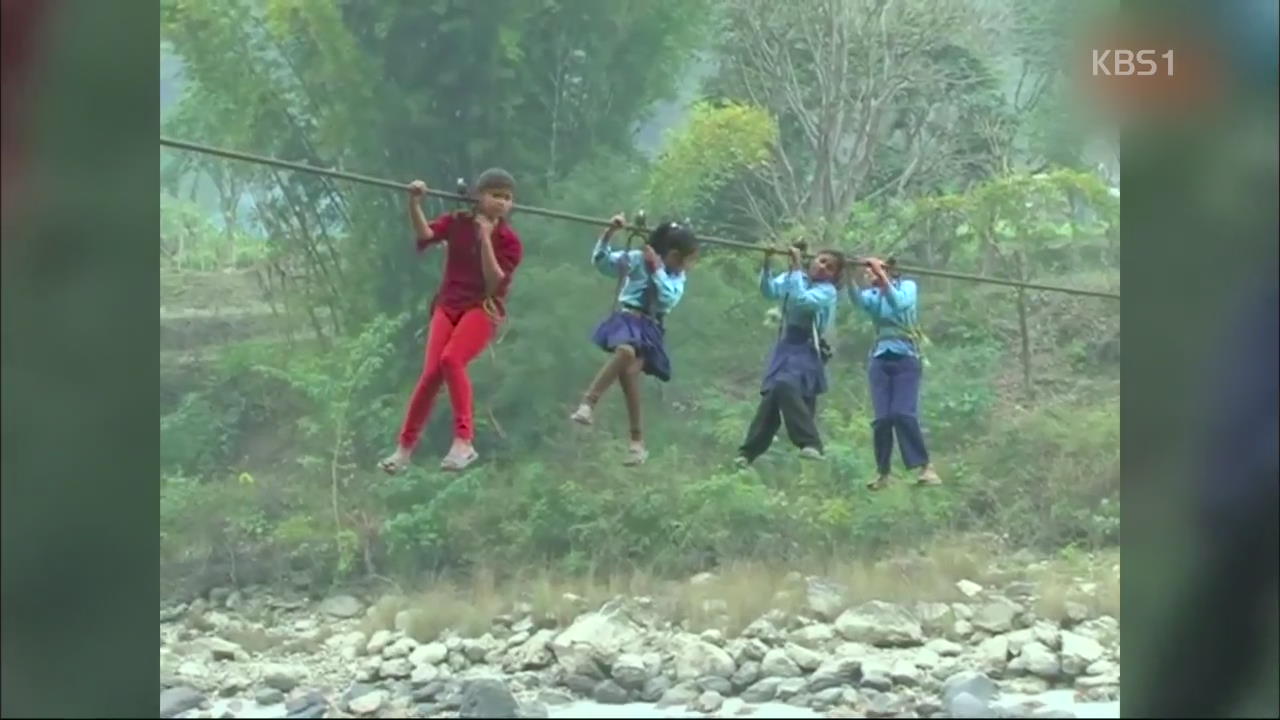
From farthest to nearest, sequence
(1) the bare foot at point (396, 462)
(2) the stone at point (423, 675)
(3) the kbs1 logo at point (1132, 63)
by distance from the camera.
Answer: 1. (1) the bare foot at point (396, 462)
2. (2) the stone at point (423, 675)
3. (3) the kbs1 logo at point (1132, 63)

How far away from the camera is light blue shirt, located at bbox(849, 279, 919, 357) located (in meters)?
2.51

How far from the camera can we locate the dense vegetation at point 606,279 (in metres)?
2.48

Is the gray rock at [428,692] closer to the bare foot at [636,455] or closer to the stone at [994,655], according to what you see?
the bare foot at [636,455]

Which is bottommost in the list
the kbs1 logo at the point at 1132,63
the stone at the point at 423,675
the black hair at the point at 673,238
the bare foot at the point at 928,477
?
the stone at the point at 423,675

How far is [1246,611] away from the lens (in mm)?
2105

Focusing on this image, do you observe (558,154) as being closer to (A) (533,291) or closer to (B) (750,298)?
(A) (533,291)

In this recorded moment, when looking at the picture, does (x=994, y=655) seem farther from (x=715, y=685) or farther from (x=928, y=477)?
(x=715, y=685)

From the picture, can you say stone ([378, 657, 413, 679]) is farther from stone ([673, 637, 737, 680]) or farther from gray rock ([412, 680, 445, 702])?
stone ([673, 637, 737, 680])

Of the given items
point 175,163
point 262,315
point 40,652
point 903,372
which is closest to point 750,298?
point 903,372

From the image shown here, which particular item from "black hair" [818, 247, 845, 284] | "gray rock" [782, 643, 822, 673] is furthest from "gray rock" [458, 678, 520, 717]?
"black hair" [818, 247, 845, 284]

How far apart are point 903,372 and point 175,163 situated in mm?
1316

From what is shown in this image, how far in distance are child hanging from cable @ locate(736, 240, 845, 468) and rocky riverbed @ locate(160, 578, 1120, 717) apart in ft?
0.89

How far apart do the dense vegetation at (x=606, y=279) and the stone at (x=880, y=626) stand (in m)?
0.12

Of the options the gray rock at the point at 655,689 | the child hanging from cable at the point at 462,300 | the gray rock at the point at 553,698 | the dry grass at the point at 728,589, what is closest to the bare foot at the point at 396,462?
the child hanging from cable at the point at 462,300
